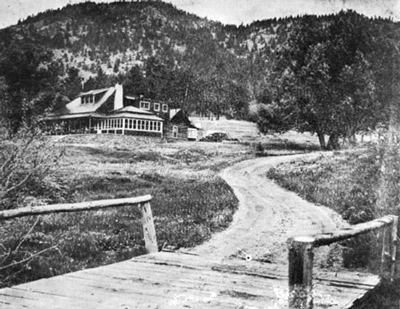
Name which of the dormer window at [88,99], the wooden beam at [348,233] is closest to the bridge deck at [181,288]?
the wooden beam at [348,233]

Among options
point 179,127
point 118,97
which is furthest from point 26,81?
point 179,127

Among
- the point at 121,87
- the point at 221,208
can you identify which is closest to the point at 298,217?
the point at 221,208

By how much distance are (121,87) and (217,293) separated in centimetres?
641

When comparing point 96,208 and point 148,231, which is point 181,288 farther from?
point 148,231

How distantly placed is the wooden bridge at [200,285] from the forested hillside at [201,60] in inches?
115

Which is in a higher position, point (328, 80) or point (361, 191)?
point (328, 80)

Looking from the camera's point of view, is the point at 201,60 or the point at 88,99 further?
the point at 201,60

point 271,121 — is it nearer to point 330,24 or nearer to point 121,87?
point 330,24

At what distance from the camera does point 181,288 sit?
4242mm

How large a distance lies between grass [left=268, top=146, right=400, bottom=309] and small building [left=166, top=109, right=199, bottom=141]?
261 cm

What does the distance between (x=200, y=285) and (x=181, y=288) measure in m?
0.21

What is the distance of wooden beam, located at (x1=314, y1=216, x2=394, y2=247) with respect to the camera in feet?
12.3

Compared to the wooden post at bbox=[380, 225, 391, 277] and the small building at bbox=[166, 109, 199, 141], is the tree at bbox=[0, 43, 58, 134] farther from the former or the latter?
the wooden post at bbox=[380, 225, 391, 277]

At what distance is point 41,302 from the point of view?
3768 mm
